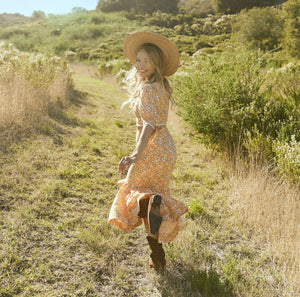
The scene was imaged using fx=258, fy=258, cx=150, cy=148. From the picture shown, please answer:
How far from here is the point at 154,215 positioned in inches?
71.0

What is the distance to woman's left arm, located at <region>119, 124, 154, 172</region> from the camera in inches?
72.5

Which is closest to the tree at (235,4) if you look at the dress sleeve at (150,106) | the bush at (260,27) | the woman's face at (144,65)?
the bush at (260,27)

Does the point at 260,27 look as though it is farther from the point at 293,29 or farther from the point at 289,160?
the point at 289,160

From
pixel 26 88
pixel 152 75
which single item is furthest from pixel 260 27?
pixel 152 75

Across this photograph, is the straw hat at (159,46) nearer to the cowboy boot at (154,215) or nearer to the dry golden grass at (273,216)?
the cowboy boot at (154,215)

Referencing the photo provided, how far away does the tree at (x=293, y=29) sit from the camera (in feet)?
47.9

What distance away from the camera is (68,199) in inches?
133

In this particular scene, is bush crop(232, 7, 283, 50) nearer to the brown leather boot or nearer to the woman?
the woman

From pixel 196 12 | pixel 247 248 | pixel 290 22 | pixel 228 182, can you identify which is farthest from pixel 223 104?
pixel 196 12

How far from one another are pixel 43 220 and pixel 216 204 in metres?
2.21

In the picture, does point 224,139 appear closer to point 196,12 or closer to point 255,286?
point 255,286

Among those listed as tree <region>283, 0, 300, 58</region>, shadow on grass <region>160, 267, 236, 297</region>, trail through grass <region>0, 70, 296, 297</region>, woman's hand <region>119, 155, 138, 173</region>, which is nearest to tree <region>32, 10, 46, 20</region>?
tree <region>283, 0, 300, 58</region>

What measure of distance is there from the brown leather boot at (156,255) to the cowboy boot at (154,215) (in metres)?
0.28

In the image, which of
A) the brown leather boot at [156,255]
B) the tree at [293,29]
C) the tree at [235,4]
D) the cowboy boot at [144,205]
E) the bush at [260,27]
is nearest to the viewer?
the cowboy boot at [144,205]
